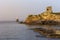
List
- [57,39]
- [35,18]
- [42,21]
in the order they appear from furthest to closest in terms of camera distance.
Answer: [35,18] → [42,21] → [57,39]

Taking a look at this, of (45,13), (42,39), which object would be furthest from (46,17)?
(42,39)

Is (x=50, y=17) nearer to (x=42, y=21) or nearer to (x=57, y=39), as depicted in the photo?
(x=42, y=21)

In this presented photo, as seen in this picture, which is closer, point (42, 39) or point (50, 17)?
point (42, 39)

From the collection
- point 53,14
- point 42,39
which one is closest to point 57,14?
point 53,14

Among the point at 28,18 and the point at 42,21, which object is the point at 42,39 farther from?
the point at 28,18

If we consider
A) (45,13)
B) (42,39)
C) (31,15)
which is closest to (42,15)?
(45,13)

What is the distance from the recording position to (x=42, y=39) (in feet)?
136

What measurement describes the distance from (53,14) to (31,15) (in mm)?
14920

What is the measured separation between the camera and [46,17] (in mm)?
127500

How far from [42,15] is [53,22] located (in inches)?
369

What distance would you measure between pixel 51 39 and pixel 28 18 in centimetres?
9473

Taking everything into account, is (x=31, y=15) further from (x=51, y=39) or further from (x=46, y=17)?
(x=51, y=39)

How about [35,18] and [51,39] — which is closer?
[51,39]

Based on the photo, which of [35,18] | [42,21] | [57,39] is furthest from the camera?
[35,18]
